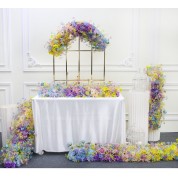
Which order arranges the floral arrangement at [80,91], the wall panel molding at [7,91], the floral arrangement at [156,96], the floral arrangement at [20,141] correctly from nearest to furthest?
the floral arrangement at [20,141] → the floral arrangement at [80,91] → the floral arrangement at [156,96] → the wall panel molding at [7,91]

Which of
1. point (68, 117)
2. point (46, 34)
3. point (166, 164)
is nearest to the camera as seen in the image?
point (166, 164)

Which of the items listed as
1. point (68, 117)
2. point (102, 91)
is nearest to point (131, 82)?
point (102, 91)

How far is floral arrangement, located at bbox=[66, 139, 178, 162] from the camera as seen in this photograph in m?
4.21

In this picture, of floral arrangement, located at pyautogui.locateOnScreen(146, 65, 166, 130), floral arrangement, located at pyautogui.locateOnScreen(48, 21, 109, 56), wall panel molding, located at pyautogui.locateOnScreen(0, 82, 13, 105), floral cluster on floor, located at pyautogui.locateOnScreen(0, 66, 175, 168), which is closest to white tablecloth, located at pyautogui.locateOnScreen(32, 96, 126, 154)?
floral cluster on floor, located at pyautogui.locateOnScreen(0, 66, 175, 168)

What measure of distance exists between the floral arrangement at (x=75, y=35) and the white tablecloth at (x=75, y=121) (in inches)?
36.8

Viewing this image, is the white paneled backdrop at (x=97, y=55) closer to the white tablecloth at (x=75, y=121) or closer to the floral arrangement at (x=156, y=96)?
the floral arrangement at (x=156, y=96)

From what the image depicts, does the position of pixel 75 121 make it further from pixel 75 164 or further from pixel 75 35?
pixel 75 35

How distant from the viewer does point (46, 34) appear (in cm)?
553

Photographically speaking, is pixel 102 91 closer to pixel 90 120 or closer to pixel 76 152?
pixel 90 120

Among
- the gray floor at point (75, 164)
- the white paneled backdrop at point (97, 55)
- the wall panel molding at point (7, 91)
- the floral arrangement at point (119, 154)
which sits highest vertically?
the white paneled backdrop at point (97, 55)

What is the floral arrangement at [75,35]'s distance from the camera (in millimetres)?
4734

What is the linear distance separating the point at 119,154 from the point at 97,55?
2071 mm

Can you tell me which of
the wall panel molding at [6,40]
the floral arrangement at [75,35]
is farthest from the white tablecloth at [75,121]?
the wall panel molding at [6,40]

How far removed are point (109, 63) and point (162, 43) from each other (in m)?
1.03
